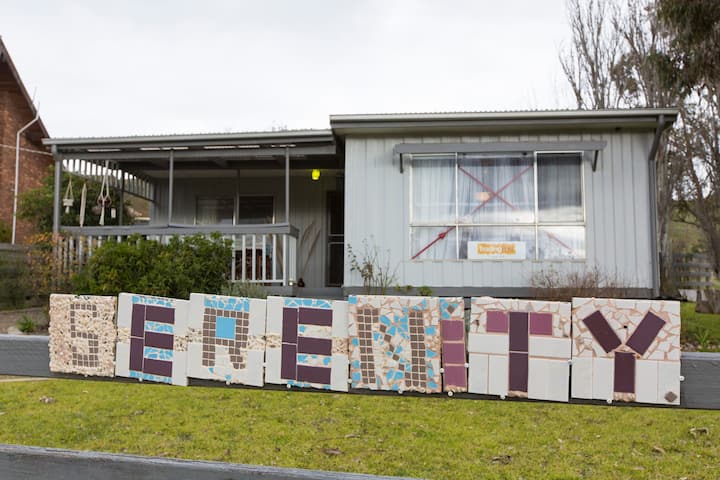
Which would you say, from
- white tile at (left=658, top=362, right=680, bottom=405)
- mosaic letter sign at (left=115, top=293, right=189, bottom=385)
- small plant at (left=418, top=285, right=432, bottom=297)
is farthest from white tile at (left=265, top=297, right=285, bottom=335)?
small plant at (left=418, top=285, right=432, bottom=297)

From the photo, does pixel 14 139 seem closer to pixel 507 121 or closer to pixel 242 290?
pixel 242 290

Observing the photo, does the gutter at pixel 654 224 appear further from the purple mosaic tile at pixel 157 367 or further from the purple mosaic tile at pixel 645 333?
the purple mosaic tile at pixel 157 367

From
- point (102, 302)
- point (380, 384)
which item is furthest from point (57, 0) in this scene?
point (380, 384)

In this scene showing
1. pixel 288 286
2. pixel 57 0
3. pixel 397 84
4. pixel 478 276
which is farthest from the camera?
pixel 397 84

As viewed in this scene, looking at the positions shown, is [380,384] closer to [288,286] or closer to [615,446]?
[615,446]

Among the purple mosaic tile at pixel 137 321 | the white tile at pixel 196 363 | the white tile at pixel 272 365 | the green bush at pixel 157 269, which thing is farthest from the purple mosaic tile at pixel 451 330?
the green bush at pixel 157 269

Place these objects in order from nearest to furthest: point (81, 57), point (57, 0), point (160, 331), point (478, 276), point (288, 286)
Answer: point (160, 331), point (478, 276), point (288, 286), point (57, 0), point (81, 57)

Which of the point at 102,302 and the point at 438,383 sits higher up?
the point at 102,302

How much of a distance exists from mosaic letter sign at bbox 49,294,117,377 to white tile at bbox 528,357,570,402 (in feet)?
5.04

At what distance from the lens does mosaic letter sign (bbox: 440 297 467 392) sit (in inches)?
66.0

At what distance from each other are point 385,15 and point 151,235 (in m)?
8.93

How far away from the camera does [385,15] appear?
544 inches

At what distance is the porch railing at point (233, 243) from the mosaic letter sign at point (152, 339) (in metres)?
6.20

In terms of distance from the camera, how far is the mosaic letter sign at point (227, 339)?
1825mm
